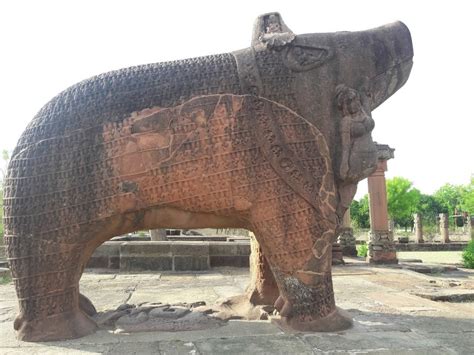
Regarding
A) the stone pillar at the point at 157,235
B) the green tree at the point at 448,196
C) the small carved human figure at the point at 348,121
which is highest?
the green tree at the point at 448,196

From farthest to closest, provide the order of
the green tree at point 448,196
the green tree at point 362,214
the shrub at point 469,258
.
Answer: the green tree at point 448,196 → the green tree at point 362,214 → the shrub at point 469,258

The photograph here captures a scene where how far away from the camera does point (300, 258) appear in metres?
3.69

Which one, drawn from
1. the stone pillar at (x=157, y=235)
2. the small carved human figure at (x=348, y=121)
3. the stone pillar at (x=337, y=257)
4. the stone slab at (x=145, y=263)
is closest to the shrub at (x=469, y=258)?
the stone pillar at (x=337, y=257)

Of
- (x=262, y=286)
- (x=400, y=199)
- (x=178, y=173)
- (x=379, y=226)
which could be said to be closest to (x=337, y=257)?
(x=379, y=226)

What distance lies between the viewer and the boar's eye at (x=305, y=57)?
3924mm

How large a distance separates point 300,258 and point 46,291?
2.04 m

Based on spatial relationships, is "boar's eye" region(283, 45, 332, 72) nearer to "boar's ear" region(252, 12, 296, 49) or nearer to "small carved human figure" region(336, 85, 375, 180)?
"boar's ear" region(252, 12, 296, 49)

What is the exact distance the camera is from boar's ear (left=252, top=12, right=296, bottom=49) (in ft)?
13.1

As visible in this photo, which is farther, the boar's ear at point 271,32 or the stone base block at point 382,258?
the stone base block at point 382,258

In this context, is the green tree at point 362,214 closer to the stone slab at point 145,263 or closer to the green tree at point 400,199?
the green tree at point 400,199

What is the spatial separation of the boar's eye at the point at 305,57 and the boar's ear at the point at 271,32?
103 mm

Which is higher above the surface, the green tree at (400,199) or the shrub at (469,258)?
the green tree at (400,199)

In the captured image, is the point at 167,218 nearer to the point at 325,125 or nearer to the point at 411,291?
the point at 325,125

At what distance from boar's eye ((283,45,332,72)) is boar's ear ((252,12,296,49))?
103 millimetres
